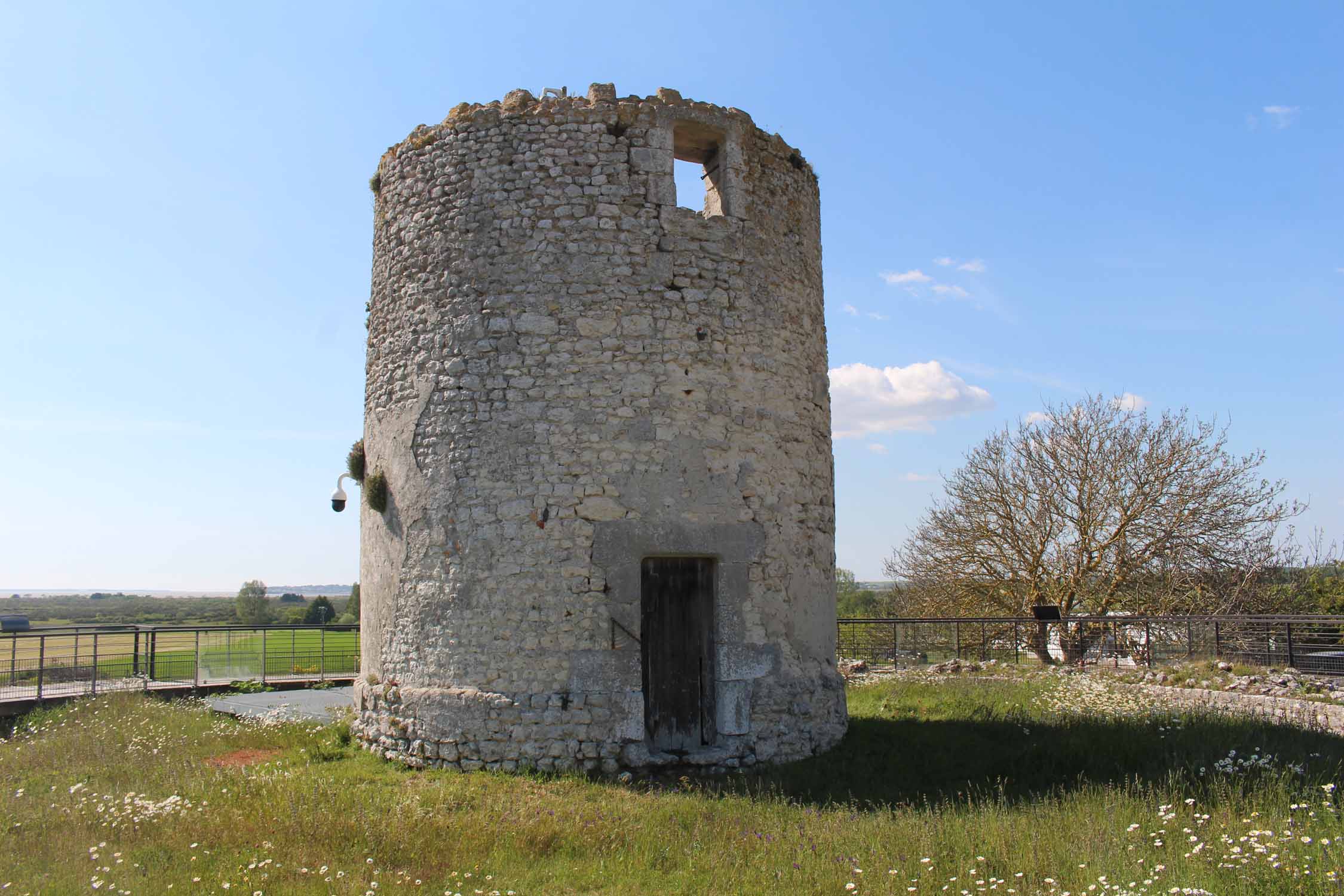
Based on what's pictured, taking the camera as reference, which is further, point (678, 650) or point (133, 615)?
point (133, 615)

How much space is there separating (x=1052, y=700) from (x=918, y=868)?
6.84m

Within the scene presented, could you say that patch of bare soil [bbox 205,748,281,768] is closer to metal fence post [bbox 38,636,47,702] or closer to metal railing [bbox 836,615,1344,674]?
metal fence post [bbox 38,636,47,702]

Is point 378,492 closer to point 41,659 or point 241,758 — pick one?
point 241,758

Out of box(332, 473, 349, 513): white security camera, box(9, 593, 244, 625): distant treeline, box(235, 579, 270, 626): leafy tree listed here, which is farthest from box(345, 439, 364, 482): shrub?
box(235, 579, 270, 626): leafy tree

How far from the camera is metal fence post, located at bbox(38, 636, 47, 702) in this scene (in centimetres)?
1248

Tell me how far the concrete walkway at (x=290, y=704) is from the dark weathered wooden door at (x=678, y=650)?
11.4ft

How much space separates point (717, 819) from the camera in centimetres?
707

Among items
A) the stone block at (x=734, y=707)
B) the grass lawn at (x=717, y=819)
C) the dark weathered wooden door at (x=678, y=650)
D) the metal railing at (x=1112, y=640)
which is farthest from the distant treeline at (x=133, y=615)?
the metal railing at (x=1112, y=640)

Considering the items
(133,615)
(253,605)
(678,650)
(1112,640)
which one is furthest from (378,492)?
(133,615)

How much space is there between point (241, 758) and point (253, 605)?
221ft

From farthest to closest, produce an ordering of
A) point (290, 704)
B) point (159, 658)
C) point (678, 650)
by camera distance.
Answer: point (159, 658)
point (290, 704)
point (678, 650)

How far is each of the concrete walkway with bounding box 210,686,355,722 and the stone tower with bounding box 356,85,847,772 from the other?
2247mm

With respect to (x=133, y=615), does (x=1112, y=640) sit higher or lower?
higher

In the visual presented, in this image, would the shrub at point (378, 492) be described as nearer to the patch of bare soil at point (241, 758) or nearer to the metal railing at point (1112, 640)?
the patch of bare soil at point (241, 758)
